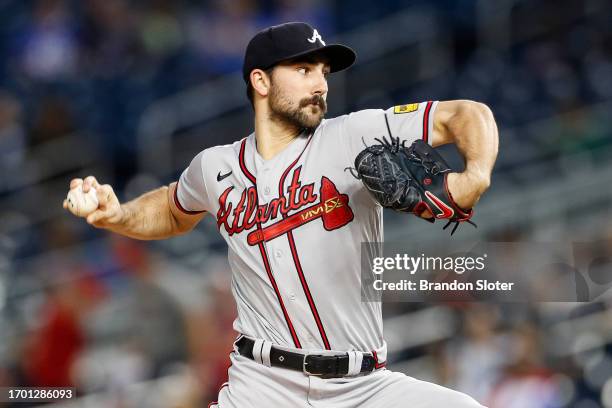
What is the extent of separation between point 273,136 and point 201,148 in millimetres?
3045

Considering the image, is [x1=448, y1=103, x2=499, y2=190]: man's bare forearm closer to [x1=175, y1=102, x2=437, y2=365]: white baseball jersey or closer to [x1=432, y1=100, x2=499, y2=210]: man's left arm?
[x1=432, y1=100, x2=499, y2=210]: man's left arm

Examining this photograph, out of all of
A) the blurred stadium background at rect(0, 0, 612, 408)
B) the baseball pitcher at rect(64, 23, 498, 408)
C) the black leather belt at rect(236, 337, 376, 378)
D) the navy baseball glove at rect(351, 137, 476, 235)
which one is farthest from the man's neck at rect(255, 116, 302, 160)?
the blurred stadium background at rect(0, 0, 612, 408)

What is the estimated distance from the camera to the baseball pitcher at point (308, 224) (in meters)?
2.59

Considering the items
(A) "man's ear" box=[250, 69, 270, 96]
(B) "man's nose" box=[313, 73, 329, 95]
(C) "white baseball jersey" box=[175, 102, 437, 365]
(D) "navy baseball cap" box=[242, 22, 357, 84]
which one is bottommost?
(C) "white baseball jersey" box=[175, 102, 437, 365]

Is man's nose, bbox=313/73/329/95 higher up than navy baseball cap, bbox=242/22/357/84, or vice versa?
navy baseball cap, bbox=242/22/357/84

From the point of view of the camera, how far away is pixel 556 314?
477 centimetres

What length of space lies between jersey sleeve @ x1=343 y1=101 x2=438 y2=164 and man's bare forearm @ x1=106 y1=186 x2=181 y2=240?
2.66 feet

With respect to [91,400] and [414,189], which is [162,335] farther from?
[414,189]

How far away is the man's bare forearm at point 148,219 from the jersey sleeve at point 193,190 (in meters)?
0.08

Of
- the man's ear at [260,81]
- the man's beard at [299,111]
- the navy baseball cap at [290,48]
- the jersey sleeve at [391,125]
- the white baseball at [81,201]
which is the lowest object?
the white baseball at [81,201]

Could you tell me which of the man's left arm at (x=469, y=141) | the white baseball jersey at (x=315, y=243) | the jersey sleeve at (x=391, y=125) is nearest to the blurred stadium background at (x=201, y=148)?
the white baseball jersey at (x=315, y=243)

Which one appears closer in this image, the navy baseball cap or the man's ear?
the navy baseball cap

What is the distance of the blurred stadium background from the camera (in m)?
4.62

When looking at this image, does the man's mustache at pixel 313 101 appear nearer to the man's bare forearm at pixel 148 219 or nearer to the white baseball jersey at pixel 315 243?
the white baseball jersey at pixel 315 243
